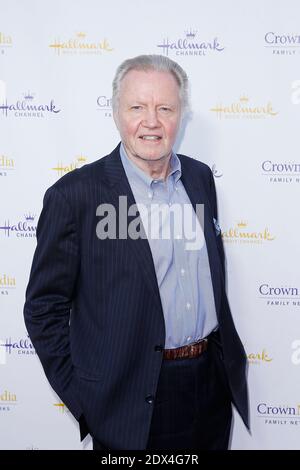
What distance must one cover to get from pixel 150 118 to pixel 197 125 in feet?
1.83

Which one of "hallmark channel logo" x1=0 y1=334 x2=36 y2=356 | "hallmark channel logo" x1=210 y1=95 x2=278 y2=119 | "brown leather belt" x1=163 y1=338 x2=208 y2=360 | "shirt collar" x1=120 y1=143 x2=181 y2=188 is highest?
"hallmark channel logo" x1=210 y1=95 x2=278 y2=119

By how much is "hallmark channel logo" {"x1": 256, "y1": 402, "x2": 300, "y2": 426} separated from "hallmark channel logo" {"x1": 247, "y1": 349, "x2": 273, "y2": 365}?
0.20 metres

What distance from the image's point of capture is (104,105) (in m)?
1.98

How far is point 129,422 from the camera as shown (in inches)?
57.3

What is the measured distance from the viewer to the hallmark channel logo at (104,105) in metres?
1.98

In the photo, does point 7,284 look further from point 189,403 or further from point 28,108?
point 189,403

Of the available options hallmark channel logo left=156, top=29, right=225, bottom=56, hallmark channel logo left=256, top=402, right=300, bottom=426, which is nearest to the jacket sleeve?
hallmark channel logo left=156, top=29, right=225, bottom=56

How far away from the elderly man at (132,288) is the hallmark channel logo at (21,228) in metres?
0.60

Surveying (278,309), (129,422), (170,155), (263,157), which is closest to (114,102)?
(170,155)

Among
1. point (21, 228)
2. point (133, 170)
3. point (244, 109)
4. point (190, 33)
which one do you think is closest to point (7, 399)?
point (21, 228)

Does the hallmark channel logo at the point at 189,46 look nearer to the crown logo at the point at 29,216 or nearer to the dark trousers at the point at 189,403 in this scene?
the crown logo at the point at 29,216

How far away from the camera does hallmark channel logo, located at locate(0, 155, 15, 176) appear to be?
201 cm

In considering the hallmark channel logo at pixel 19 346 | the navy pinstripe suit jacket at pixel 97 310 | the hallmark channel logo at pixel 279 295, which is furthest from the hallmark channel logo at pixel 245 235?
the hallmark channel logo at pixel 19 346

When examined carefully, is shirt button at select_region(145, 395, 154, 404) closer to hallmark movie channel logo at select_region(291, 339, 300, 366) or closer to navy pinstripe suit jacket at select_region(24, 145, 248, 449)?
navy pinstripe suit jacket at select_region(24, 145, 248, 449)
